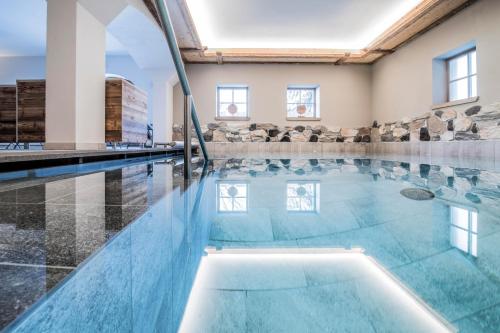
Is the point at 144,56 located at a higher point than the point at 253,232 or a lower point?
higher

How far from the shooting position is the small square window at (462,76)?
5.63 meters

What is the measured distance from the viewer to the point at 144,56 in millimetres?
7133

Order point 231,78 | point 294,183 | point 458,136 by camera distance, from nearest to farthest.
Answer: point 294,183 < point 458,136 < point 231,78

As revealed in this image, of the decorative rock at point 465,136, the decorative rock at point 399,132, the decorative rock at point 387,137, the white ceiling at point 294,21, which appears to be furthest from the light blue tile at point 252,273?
the decorative rock at point 387,137

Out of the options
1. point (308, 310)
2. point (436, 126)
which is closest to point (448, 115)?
point (436, 126)

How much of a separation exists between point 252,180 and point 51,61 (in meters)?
3.16

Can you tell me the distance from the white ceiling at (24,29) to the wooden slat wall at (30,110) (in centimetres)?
200

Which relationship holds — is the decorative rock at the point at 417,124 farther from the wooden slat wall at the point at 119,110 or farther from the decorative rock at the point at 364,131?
the wooden slat wall at the point at 119,110

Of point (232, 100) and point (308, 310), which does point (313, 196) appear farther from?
point (232, 100)

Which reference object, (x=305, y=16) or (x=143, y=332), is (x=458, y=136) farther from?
(x=143, y=332)

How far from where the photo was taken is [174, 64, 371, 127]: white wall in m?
8.66

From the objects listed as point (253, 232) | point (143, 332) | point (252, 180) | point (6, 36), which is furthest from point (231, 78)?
point (143, 332)

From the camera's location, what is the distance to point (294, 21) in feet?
21.0

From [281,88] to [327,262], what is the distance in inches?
328
